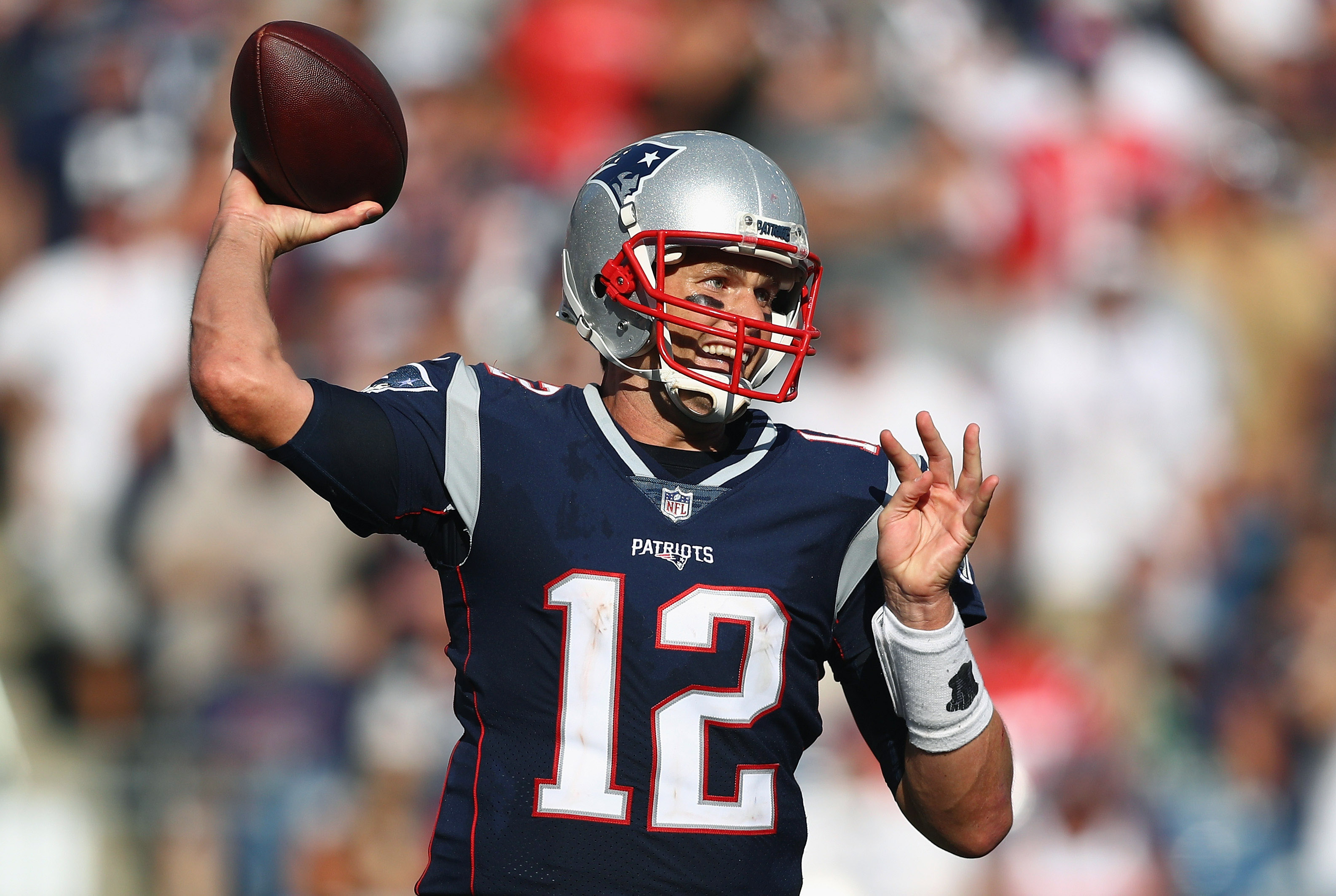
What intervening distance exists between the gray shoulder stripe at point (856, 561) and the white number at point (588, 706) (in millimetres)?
385

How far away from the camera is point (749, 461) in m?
2.32

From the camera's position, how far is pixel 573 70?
6.13m

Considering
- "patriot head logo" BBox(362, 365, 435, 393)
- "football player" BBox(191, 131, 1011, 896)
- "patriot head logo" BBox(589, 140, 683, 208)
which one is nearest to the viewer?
"football player" BBox(191, 131, 1011, 896)

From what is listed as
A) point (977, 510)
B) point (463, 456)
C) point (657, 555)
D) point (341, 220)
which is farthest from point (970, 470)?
point (341, 220)

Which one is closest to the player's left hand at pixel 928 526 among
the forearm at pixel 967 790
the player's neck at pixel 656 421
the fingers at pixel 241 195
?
the forearm at pixel 967 790

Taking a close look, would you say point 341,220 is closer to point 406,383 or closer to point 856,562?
point 406,383

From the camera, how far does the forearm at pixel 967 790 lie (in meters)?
2.28

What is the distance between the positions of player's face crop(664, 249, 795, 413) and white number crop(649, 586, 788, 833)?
16.1 inches

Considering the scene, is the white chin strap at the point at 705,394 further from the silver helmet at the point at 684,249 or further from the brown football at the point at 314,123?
the brown football at the point at 314,123

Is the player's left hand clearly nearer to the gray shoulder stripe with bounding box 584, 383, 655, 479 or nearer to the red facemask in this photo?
the red facemask

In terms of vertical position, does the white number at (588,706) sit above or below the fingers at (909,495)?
below

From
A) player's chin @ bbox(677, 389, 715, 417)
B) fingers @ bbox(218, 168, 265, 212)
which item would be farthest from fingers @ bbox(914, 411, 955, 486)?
fingers @ bbox(218, 168, 265, 212)

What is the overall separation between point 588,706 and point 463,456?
0.41 m

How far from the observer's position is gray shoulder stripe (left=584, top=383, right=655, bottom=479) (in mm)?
2244
